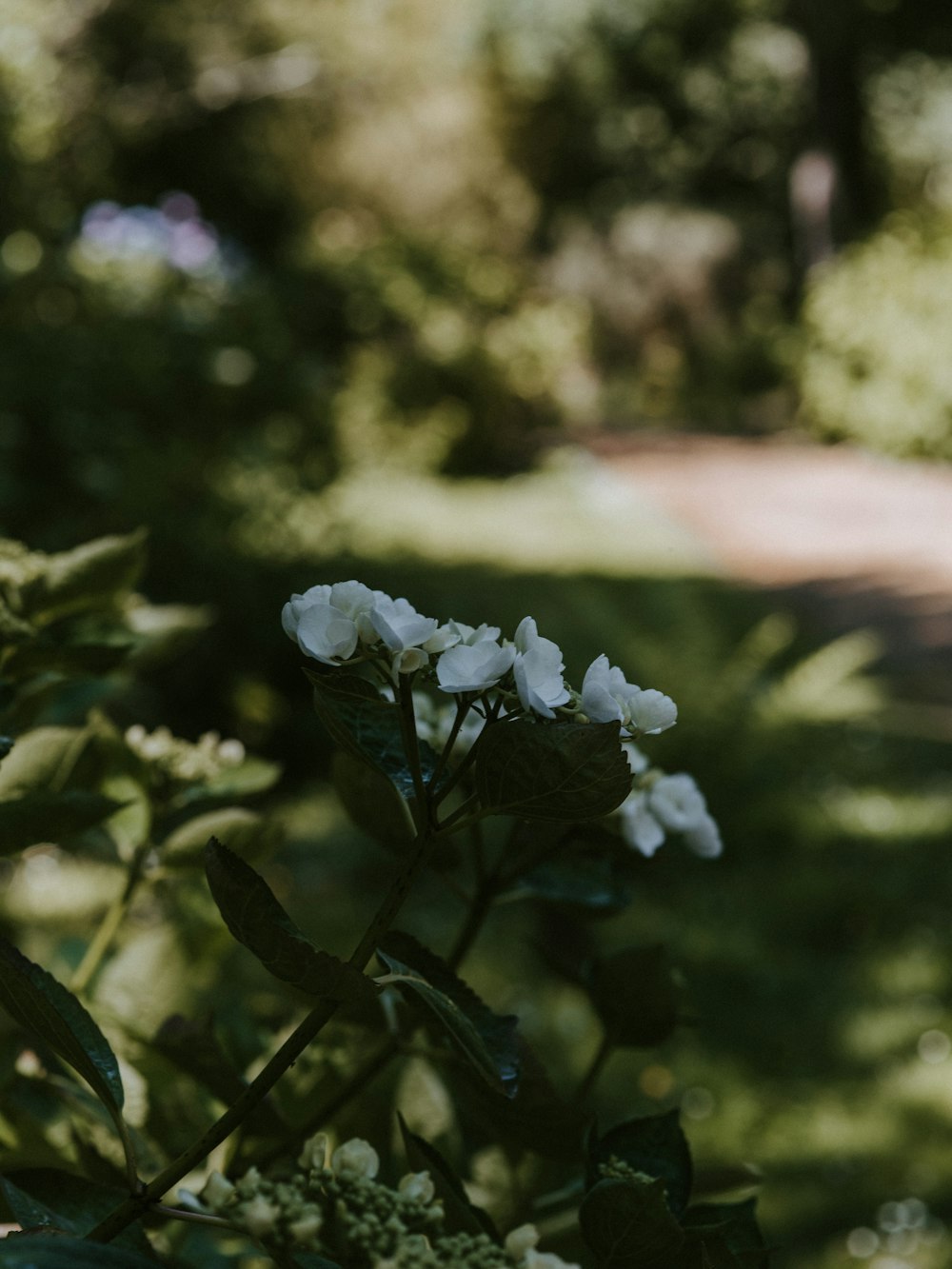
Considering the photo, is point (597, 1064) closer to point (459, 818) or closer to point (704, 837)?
point (704, 837)

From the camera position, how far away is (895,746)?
5000 mm

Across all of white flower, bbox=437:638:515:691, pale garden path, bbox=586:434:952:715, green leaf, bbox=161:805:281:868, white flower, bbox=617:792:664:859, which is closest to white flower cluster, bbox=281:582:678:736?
white flower, bbox=437:638:515:691

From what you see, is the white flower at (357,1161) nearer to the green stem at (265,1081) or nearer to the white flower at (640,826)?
the green stem at (265,1081)

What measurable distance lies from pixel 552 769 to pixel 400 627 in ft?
0.23

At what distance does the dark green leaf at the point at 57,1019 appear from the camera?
0.44m

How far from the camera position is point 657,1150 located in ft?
1.82

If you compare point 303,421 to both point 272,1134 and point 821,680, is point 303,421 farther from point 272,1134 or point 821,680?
point 272,1134

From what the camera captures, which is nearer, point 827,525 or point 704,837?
point 704,837

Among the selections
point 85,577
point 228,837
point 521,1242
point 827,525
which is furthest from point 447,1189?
point 827,525

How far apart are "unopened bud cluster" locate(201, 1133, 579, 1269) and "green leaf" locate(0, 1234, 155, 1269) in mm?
38

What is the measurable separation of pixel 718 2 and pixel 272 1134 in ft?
53.9

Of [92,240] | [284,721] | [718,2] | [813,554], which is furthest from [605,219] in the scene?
[284,721]

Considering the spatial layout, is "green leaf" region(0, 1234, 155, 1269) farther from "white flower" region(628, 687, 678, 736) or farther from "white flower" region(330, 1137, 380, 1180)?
"white flower" region(628, 687, 678, 736)

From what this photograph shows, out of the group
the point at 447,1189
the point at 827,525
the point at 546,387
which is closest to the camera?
the point at 447,1189
